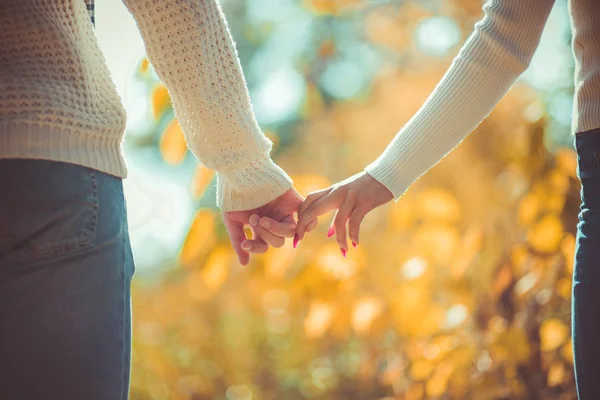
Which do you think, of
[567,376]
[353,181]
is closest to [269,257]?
[353,181]

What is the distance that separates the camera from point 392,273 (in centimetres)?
214

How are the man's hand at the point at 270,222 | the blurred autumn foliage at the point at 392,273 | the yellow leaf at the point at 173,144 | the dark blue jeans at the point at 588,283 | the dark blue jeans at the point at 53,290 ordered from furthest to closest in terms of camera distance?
the blurred autumn foliage at the point at 392,273 < the yellow leaf at the point at 173,144 < the man's hand at the point at 270,222 < the dark blue jeans at the point at 588,283 < the dark blue jeans at the point at 53,290

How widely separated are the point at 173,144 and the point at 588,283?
0.93 m

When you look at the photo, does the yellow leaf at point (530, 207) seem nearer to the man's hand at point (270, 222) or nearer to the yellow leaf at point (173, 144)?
the man's hand at point (270, 222)

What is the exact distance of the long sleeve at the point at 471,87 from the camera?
3.67 ft

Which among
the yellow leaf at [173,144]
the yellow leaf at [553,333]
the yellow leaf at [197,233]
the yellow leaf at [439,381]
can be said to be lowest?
the yellow leaf at [439,381]

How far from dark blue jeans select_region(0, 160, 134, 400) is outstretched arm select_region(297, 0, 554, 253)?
0.56 m

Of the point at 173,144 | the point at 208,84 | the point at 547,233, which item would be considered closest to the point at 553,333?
the point at 547,233

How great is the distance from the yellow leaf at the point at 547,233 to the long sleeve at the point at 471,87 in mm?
639

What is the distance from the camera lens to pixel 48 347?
713mm

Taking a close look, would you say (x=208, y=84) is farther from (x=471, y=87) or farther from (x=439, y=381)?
(x=439, y=381)

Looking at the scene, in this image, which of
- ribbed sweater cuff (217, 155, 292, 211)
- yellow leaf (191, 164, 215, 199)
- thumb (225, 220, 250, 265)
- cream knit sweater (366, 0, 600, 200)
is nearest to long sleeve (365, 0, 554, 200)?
cream knit sweater (366, 0, 600, 200)

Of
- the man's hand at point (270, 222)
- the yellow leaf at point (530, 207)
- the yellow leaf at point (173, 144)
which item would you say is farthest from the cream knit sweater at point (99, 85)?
the yellow leaf at point (530, 207)

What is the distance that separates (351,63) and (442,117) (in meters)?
1.33
